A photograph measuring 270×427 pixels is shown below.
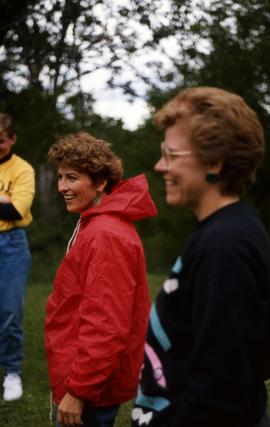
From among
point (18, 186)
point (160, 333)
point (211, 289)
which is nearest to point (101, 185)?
point (160, 333)

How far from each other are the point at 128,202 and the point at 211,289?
124 centimetres

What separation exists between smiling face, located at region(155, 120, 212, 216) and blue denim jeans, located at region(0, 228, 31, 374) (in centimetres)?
323

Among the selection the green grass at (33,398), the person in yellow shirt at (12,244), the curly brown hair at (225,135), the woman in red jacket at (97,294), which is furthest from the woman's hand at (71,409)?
the person in yellow shirt at (12,244)

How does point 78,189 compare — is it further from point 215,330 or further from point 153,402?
point 215,330

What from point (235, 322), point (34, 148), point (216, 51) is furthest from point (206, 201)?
point (34, 148)

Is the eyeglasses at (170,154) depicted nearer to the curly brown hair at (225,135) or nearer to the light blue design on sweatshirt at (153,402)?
the curly brown hair at (225,135)

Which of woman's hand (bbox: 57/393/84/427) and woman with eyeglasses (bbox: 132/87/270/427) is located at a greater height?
woman with eyeglasses (bbox: 132/87/270/427)

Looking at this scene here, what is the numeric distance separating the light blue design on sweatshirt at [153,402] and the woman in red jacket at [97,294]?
67 centimetres

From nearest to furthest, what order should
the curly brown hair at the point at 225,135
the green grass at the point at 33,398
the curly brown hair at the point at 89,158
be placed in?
1. the curly brown hair at the point at 225,135
2. the curly brown hair at the point at 89,158
3. the green grass at the point at 33,398

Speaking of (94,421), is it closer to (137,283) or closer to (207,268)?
(137,283)

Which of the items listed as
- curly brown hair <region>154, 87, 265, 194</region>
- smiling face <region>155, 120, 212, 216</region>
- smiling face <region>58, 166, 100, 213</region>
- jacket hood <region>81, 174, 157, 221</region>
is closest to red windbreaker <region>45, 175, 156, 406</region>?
jacket hood <region>81, 174, 157, 221</region>

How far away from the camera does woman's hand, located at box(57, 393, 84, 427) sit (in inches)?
107

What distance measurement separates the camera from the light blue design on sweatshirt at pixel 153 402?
1.96 metres

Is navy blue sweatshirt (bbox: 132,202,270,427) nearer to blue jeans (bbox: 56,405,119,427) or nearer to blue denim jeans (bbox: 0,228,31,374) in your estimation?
blue jeans (bbox: 56,405,119,427)
